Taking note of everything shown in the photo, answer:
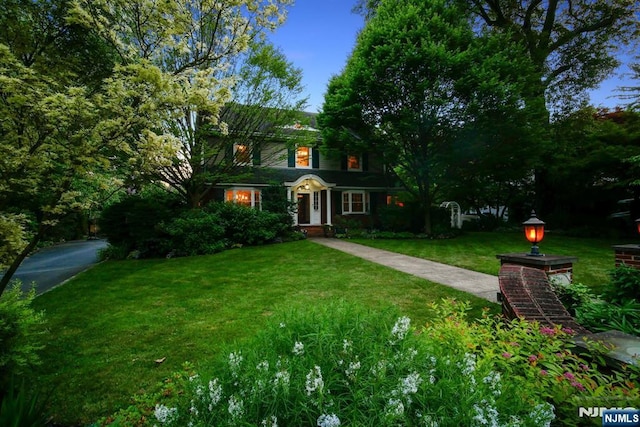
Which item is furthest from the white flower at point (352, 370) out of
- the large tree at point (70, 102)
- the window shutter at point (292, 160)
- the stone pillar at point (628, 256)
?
the window shutter at point (292, 160)

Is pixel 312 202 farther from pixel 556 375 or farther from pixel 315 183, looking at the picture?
pixel 556 375

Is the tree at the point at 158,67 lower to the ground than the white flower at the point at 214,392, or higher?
higher

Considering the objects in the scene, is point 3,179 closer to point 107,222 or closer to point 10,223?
point 10,223

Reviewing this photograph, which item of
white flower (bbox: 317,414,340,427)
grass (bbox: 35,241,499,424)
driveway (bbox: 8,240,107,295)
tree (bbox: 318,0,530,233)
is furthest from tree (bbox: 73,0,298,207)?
tree (bbox: 318,0,530,233)

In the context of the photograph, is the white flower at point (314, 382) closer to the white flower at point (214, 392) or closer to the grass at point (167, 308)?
Result: the white flower at point (214, 392)

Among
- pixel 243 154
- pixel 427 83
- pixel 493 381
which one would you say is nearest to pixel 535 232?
pixel 493 381

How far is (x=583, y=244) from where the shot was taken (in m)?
11.2

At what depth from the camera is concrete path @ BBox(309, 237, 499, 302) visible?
221 inches

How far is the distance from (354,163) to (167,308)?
1578cm

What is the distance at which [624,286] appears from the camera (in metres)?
3.35

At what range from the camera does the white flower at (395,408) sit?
43.4 inches

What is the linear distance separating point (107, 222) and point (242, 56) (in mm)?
8458

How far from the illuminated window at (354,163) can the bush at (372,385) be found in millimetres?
17720

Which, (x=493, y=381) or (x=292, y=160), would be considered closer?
(x=493, y=381)
